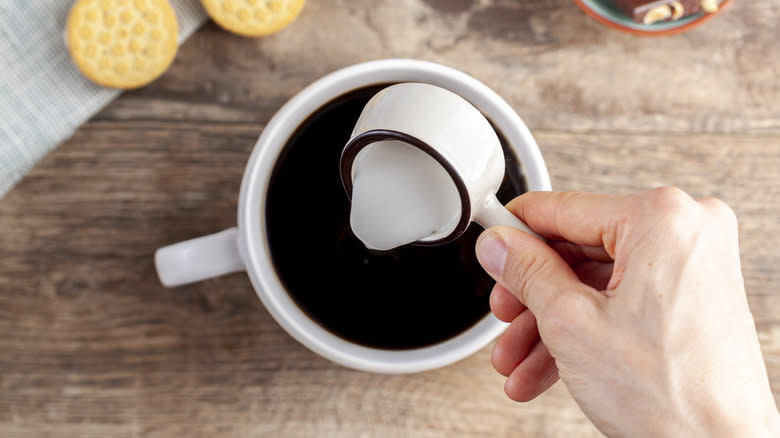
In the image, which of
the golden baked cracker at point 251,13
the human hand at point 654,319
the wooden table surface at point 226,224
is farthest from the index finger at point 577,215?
the golden baked cracker at point 251,13

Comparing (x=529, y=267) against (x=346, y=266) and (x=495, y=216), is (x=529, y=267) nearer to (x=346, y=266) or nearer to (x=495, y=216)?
(x=495, y=216)

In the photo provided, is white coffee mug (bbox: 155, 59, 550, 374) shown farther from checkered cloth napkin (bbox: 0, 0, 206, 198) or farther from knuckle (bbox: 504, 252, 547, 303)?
checkered cloth napkin (bbox: 0, 0, 206, 198)

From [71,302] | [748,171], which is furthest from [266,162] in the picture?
[748,171]

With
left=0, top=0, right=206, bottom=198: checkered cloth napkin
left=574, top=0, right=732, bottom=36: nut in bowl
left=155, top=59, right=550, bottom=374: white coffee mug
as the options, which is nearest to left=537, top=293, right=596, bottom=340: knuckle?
left=155, top=59, right=550, bottom=374: white coffee mug

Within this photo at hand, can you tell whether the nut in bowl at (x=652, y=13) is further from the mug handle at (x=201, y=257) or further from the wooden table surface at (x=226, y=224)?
the mug handle at (x=201, y=257)

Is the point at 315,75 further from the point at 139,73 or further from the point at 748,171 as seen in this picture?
the point at 748,171

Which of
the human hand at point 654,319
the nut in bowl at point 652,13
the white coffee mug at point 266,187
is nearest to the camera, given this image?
the human hand at point 654,319
